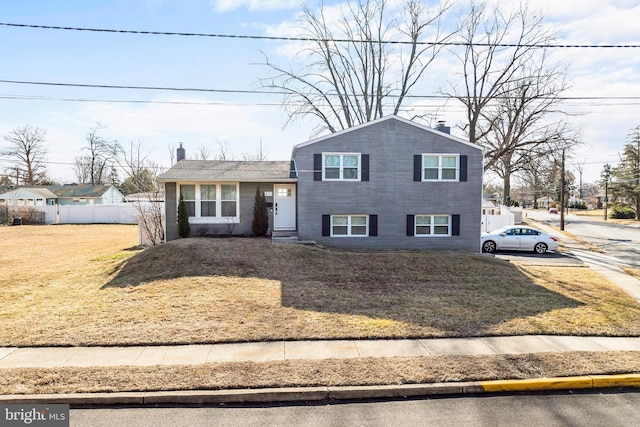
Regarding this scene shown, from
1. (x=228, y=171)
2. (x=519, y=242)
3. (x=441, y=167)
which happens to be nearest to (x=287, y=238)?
(x=228, y=171)

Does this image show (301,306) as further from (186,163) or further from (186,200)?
(186,163)

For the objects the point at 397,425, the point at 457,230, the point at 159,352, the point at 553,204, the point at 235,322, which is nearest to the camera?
the point at 397,425

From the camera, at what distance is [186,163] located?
2045 cm

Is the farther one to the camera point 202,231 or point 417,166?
point 202,231

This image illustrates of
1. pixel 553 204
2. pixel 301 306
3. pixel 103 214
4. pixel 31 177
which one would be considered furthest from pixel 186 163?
pixel 553 204

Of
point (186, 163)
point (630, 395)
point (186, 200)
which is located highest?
point (186, 163)

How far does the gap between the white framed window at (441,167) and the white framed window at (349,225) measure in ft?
11.0

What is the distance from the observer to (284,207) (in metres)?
19.2

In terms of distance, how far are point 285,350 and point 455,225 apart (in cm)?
1337

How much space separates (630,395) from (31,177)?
74921 millimetres

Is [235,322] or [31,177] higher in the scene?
[31,177]

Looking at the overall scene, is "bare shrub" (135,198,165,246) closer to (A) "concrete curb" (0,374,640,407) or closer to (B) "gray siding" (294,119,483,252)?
(B) "gray siding" (294,119,483,252)

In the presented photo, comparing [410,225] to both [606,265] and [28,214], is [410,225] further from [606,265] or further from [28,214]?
[28,214]

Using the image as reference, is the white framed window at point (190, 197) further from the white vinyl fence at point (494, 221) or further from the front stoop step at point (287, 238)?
the white vinyl fence at point (494, 221)
